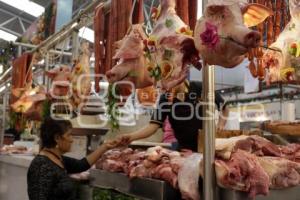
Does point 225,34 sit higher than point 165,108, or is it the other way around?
point 225,34

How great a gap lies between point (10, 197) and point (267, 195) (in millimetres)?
4524

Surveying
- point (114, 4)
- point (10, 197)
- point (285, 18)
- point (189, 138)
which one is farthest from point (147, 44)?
point (10, 197)

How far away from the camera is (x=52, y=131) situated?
2.88 meters

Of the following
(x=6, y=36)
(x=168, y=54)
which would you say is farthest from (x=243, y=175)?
(x=6, y=36)

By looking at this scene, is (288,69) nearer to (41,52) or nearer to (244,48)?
(244,48)

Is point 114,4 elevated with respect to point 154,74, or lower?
elevated

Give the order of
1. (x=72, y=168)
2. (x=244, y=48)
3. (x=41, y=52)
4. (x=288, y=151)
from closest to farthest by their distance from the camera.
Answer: (x=244, y=48)
(x=288, y=151)
(x=72, y=168)
(x=41, y=52)

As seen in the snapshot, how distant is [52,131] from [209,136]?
1.58m

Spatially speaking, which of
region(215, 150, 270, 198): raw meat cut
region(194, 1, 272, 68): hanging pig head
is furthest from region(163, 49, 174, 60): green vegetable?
region(215, 150, 270, 198): raw meat cut

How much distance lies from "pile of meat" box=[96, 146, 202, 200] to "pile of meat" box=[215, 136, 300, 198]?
142 millimetres

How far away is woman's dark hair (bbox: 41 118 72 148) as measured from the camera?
2.88 metres

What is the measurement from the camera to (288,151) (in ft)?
6.75

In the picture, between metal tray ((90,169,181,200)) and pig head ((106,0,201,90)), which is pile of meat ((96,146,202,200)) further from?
pig head ((106,0,201,90))

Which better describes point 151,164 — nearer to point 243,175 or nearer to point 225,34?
point 243,175
